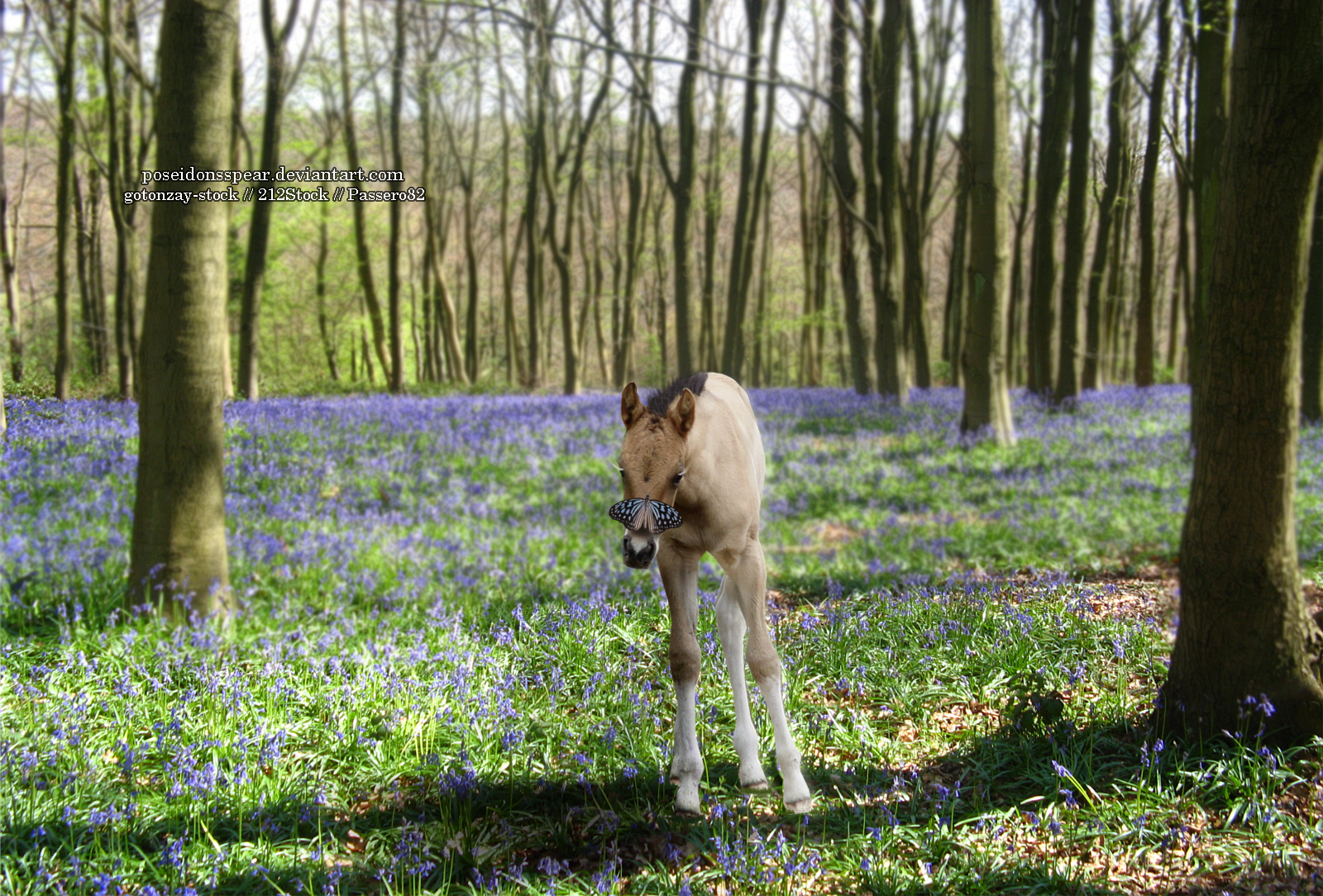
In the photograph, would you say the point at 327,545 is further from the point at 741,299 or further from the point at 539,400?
the point at 741,299

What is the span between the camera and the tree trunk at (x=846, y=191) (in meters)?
15.9

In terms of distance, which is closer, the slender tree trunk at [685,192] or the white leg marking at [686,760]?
the white leg marking at [686,760]

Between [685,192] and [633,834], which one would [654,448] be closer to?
[633,834]

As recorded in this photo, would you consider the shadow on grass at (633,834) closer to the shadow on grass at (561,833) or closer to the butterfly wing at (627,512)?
the shadow on grass at (561,833)

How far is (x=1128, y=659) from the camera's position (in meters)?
4.64

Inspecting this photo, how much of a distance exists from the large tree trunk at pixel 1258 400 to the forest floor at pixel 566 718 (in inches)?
12.8

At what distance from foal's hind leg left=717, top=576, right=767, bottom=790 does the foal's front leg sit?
125 millimetres

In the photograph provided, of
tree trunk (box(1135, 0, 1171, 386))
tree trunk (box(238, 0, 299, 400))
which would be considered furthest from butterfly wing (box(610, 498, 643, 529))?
tree trunk (box(1135, 0, 1171, 386))

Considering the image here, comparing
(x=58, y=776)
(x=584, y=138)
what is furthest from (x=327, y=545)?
(x=584, y=138)

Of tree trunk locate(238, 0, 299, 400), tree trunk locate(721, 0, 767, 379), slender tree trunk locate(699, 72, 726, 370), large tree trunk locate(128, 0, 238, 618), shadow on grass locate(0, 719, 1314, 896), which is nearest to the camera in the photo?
shadow on grass locate(0, 719, 1314, 896)

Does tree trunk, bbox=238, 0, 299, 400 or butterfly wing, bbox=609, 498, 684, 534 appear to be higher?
tree trunk, bbox=238, 0, 299, 400

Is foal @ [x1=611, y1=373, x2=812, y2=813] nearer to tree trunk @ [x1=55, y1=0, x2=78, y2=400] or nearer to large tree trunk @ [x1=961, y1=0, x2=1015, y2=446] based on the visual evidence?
tree trunk @ [x1=55, y1=0, x2=78, y2=400]

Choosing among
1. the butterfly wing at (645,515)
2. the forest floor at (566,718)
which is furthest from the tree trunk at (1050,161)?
the butterfly wing at (645,515)

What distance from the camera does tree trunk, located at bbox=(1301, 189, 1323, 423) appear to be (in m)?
11.6
